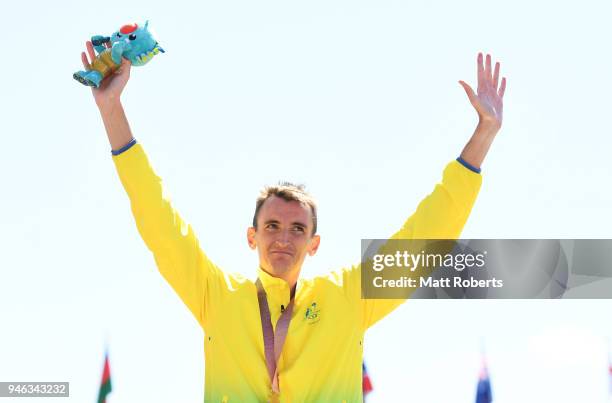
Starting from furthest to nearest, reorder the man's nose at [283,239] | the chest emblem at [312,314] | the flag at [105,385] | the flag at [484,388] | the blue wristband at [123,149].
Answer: the flag at [105,385], the flag at [484,388], the man's nose at [283,239], the chest emblem at [312,314], the blue wristband at [123,149]

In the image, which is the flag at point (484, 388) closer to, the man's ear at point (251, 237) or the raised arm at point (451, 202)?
the raised arm at point (451, 202)

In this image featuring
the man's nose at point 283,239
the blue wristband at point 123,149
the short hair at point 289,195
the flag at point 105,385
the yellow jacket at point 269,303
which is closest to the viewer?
the yellow jacket at point 269,303

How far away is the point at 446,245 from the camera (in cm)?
707

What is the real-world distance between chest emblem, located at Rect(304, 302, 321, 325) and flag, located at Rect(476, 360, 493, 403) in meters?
11.4

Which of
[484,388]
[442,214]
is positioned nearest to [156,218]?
[442,214]

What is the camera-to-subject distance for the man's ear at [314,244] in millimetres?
7047

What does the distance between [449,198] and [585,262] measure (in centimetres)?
571

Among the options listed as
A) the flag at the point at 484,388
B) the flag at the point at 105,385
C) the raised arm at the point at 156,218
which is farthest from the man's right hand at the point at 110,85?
the flag at the point at 105,385

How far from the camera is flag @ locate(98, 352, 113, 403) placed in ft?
60.5

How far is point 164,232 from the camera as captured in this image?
6.48 meters

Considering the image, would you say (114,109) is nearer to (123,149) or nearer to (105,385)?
(123,149)

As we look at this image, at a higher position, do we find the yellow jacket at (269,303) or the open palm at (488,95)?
the open palm at (488,95)

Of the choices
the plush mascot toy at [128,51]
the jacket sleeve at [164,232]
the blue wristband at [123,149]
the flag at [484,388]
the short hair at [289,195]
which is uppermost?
the plush mascot toy at [128,51]

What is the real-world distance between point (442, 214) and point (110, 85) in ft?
8.92
